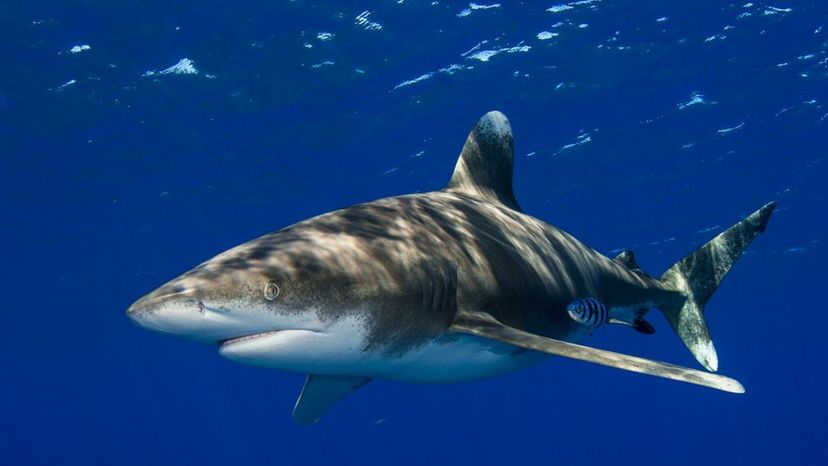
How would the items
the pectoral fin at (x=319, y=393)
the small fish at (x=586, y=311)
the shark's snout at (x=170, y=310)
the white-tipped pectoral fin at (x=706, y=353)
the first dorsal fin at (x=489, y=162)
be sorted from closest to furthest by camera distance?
the shark's snout at (x=170, y=310)
the small fish at (x=586, y=311)
the pectoral fin at (x=319, y=393)
the first dorsal fin at (x=489, y=162)
the white-tipped pectoral fin at (x=706, y=353)

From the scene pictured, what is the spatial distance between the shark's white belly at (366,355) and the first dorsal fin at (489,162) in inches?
73.7

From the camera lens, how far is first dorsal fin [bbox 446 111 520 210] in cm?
629

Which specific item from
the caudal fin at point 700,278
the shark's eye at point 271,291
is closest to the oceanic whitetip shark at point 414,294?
the shark's eye at point 271,291

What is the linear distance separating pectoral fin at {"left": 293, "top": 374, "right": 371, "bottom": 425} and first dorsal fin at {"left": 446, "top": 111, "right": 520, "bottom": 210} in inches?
84.0

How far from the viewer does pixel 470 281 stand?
4.20m

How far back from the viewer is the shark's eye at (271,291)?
2.92m

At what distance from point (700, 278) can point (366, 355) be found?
522 cm

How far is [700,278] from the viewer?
7422 mm

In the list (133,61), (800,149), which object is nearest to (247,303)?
(133,61)

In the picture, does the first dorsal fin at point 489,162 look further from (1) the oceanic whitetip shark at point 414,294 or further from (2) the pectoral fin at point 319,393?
(2) the pectoral fin at point 319,393

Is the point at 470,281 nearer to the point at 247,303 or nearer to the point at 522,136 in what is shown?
the point at 247,303

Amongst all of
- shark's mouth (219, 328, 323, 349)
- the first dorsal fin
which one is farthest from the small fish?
shark's mouth (219, 328, 323, 349)

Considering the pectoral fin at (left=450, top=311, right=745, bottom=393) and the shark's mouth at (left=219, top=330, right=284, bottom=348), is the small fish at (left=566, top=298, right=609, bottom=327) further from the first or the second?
the shark's mouth at (left=219, top=330, right=284, bottom=348)

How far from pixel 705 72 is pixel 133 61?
559 inches
